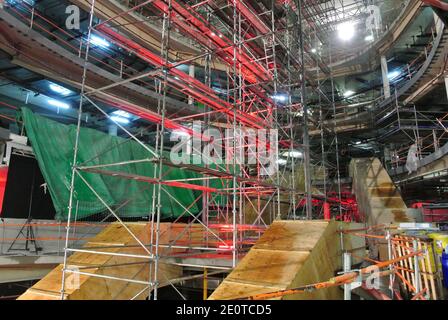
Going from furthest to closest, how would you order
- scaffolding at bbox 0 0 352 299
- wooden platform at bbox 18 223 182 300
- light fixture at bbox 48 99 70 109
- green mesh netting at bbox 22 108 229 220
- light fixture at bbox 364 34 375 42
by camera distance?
1. light fixture at bbox 364 34 375 42
2. light fixture at bbox 48 99 70 109
3. green mesh netting at bbox 22 108 229 220
4. scaffolding at bbox 0 0 352 299
5. wooden platform at bbox 18 223 182 300

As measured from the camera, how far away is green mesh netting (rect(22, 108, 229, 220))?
33.8 feet

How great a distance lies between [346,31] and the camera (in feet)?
71.7

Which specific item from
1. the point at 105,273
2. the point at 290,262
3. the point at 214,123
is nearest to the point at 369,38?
the point at 214,123

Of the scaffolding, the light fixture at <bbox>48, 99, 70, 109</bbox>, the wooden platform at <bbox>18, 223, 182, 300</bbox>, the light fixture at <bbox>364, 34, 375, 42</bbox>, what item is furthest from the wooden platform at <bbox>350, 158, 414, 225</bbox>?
the light fixture at <bbox>48, 99, 70, 109</bbox>

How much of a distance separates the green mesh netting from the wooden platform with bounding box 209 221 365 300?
2.95 metres

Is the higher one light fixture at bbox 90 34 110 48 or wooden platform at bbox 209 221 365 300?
light fixture at bbox 90 34 110 48

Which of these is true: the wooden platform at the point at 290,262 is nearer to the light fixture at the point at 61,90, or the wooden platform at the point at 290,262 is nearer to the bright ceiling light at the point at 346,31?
the light fixture at the point at 61,90

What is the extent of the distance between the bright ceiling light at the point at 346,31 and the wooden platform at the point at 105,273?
783 inches

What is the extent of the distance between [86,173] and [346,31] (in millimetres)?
19561

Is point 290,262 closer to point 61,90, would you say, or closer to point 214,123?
point 214,123

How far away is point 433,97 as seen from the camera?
637 inches

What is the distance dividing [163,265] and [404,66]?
22.6 metres

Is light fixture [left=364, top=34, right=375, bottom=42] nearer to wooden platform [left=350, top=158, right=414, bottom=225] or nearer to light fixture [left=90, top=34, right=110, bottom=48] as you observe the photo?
wooden platform [left=350, top=158, right=414, bottom=225]

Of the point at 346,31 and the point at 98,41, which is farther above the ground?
the point at 346,31
